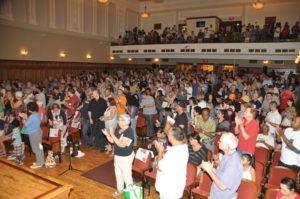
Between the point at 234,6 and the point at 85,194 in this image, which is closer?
the point at 85,194

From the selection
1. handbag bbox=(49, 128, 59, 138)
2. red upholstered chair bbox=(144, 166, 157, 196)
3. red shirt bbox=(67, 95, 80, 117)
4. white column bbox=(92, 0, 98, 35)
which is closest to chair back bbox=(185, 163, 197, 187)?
red upholstered chair bbox=(144, 166, 157, 196)

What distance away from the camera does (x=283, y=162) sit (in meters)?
4.12

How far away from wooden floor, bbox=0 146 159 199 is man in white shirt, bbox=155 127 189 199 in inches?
61.4

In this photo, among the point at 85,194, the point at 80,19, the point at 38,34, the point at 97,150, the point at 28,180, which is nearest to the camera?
the point at 28,180

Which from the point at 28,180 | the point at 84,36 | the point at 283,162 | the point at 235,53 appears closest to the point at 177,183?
the point at 28,180

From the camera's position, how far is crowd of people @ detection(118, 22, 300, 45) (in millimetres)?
15133

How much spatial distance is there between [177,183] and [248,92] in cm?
702

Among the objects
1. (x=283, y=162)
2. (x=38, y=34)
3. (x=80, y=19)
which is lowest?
(x=283, y=162)

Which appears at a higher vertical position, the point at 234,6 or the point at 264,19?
the point at 234,6

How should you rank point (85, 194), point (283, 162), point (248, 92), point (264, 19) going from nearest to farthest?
point (283, 162)
point (85, 194)
point (248, 92)
point (264, 19)

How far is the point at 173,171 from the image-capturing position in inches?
117

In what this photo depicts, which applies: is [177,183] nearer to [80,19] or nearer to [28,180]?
[28,180]

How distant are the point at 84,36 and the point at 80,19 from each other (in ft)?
4.19

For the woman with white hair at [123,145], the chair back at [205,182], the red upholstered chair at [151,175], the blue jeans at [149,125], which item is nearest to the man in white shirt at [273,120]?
the chair back at [205,182]
